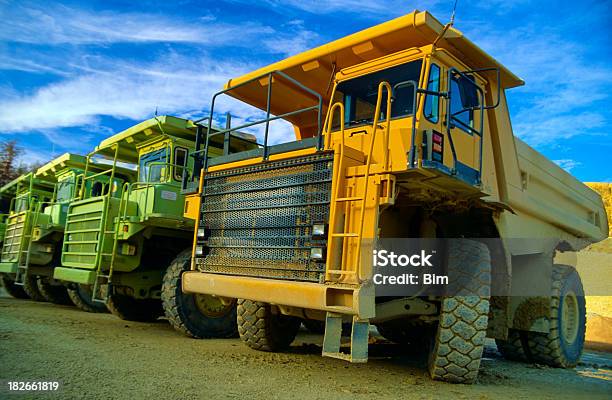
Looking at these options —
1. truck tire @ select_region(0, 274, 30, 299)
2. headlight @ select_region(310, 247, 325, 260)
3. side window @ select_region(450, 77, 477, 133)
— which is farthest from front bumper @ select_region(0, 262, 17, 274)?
side window @ select_region(450, 77, 477, 133)

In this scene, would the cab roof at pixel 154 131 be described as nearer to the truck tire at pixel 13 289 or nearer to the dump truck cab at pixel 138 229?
the dump truck cab at pixel 138 229

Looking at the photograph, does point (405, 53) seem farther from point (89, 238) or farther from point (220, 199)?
point (89, 238)

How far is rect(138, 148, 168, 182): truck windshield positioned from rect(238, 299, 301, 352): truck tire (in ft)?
10.4

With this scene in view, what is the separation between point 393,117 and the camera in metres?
4.83

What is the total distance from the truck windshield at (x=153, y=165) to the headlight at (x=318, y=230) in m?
4.33

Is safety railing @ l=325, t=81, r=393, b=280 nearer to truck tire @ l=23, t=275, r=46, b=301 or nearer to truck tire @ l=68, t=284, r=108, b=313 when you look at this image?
truck tire @ l=68, t=284, r=108, b=313

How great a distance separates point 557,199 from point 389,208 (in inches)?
135

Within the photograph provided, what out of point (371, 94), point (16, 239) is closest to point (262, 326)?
point (371, 94)

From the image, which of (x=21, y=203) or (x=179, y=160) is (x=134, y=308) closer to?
(x=179, y=160)

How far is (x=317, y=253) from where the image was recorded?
14.2ft

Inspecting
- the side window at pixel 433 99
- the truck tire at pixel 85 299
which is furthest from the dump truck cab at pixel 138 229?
the side window at pixel 433 99

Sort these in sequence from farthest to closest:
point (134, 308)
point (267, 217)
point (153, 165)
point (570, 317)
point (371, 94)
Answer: point (134, 308)
point (153, 165)
point (570, 317)
point (371, 94)
point (267, 217)

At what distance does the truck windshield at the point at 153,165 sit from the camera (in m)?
8.17

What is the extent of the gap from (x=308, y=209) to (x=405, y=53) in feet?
6.03
